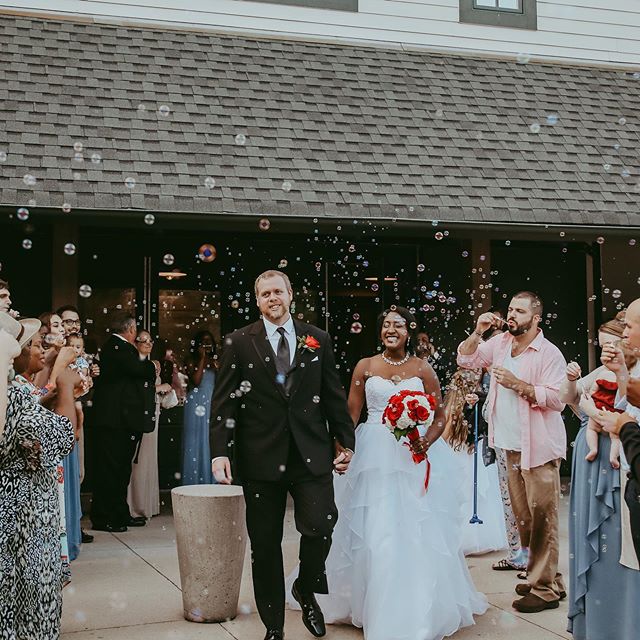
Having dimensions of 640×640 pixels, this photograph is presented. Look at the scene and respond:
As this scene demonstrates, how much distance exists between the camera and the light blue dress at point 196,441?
32.2 feet

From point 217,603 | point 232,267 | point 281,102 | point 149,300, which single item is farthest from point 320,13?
point 217,603

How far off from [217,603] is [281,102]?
6.04 metres

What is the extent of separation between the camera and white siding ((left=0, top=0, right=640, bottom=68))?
415 inches

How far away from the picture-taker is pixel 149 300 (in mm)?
10734

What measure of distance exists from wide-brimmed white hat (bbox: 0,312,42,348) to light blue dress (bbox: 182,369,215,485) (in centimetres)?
524

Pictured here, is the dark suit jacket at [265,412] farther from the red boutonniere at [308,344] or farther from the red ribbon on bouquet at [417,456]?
the red ribbon on bouquet at [417,456]

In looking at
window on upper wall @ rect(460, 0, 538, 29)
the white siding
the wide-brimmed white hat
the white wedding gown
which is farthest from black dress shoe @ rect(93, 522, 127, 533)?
window on upper wall @ rect(460, 0, 538, 29)

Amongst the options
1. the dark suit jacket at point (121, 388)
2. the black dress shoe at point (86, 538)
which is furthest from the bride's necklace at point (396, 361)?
the black dress shoe at point (86, 538)

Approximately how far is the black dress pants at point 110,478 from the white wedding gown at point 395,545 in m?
3.56

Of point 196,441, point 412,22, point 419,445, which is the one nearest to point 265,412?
point 419,445

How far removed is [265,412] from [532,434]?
1.96 m

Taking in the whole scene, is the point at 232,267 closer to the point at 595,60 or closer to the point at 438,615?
the point at 595,60

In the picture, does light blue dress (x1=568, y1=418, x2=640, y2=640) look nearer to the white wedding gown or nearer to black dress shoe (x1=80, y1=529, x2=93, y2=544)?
the white wedding gown

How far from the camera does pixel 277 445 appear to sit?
5035mm
